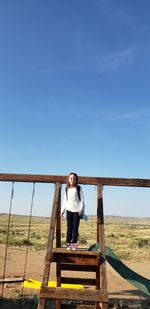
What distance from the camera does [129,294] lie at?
12.7 metres

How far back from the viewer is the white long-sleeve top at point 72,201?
25.0ft

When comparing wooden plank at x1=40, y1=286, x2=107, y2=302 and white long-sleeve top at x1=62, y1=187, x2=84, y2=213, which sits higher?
white long-sleeve top at x1=62, y1=187, x2=84, y2=213

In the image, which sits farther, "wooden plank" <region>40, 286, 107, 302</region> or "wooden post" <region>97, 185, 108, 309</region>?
"wooden post" <region>97, 185, 108, 309</region>

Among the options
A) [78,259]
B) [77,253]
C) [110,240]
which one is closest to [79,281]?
[78,259]

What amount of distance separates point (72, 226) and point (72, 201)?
1.55 ft

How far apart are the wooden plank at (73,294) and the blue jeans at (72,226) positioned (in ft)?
8.32

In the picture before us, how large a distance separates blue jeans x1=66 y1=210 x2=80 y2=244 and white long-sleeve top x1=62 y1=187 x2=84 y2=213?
87mm

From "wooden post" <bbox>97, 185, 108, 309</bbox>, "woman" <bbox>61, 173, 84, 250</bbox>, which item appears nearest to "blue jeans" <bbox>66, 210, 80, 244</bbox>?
"woman" <bbox>61, 173, 84, 250</bbox>

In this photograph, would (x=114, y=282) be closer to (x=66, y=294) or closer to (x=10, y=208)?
(x=10, y=208)

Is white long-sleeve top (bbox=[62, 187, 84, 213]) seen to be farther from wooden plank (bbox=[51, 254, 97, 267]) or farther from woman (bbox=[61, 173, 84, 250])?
wooden plank (bbox=[51, 254, 97, 267])

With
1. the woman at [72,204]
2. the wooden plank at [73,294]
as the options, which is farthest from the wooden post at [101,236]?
the woman at [72,204]

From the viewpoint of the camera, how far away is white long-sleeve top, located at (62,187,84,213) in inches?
299

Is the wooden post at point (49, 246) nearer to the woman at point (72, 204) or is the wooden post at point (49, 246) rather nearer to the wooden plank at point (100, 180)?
the woman at point (72, 204)

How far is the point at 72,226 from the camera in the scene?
7.64 m
